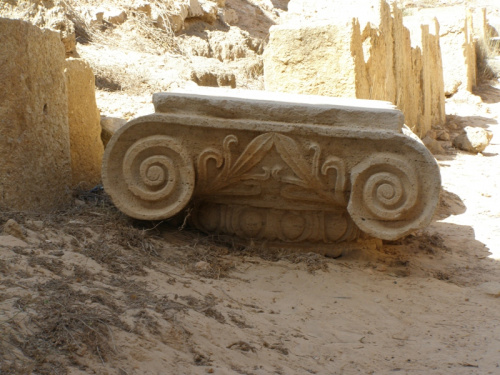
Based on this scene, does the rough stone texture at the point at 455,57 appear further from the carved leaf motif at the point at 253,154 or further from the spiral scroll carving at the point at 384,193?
the carved leaf motif at the point at 253,154

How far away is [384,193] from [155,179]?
4.12ft

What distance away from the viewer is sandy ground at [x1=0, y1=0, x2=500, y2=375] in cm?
219

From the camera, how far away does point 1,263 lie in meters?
2.58

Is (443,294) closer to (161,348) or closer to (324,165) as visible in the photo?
(324,165)

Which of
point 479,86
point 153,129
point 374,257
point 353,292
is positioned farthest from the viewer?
point 479,86

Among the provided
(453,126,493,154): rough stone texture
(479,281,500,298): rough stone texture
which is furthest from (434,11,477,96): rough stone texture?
(479,281,500,298): rough stone texture

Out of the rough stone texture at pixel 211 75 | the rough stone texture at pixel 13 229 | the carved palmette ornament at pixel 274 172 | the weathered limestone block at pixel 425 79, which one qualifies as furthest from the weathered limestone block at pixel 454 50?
the rough stone texture at pixel 13 229

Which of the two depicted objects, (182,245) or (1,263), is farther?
(182,245)

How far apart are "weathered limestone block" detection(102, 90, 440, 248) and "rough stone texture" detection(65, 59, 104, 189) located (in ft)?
2.61

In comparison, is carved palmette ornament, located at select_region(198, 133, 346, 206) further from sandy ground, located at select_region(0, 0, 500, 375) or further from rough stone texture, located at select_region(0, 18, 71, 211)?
rough stone texture, located at select_region(0, 18, 71, 211)

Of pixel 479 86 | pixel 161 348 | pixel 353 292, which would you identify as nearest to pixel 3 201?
pixel 161 348

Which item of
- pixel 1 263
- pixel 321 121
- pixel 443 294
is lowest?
pixel 443 294

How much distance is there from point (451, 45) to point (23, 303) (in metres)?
9.90

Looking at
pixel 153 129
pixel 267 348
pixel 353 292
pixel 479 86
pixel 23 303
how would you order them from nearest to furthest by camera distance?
pixel 23 303 → pixel 267 348 → pixel 353 292 → pixel 153 129 → pixel 479 86
